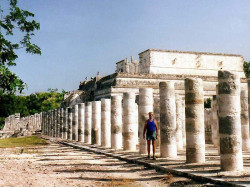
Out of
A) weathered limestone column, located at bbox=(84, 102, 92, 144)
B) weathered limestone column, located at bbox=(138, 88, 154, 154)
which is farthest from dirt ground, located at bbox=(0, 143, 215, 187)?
weathered limestone column, located at bbox=(84, 102, 92, 144)

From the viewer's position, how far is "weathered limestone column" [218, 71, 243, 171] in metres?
8.20

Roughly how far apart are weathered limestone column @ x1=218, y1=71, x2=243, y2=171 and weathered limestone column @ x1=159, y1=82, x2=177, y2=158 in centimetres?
314

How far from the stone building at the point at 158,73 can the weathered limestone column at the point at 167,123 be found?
24.9 meters

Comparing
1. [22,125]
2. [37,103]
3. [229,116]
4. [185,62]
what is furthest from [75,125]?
[37,103]

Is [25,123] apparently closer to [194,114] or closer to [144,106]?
[144,106]

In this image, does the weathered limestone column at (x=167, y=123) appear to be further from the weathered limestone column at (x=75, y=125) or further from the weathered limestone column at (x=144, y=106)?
the weathered limestone column at (x=75, y=125)

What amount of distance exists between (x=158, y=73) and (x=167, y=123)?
4038 cm

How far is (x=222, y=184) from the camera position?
670 centimetres

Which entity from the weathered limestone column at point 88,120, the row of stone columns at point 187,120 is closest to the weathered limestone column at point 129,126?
the row of stone columns at point 187,120

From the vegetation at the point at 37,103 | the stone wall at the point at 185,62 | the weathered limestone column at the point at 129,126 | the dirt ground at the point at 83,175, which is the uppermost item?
the stone wall at the point at 185,62

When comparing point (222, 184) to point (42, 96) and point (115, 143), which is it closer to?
point (115, 143)

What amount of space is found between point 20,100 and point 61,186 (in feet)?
216

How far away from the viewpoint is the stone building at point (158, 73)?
39.6 metres

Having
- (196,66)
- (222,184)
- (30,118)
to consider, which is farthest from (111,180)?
(196,66)
